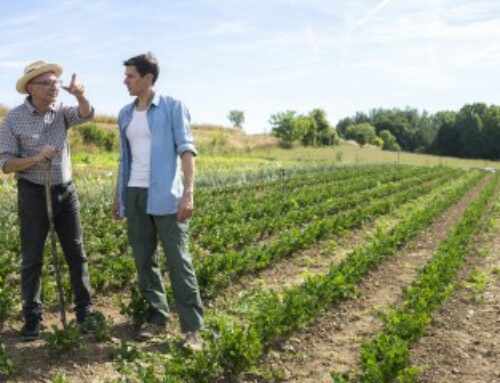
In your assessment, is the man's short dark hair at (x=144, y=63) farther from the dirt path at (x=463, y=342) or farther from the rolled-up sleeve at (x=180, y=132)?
the dirt path at (x=463, y=342)

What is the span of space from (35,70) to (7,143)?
0.63 metres

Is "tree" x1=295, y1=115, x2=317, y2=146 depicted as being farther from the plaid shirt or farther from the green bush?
the plaid shirt

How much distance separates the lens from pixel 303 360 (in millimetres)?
4895

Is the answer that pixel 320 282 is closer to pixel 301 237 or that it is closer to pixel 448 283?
pixel 448 283

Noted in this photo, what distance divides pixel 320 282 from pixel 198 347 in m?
2.23

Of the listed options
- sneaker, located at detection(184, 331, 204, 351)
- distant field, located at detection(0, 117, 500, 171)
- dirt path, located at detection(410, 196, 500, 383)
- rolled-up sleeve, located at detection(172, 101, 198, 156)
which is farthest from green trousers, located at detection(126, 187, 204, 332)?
distant field, located at detection(0, 117, 500, 171)

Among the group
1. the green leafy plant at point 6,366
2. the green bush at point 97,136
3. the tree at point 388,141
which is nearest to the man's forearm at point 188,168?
the green leafy plant at point 6,366

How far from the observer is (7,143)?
15.1 feet

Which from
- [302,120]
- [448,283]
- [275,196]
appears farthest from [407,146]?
[448,283]

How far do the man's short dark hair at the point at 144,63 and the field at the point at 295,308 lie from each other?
6.74 feet

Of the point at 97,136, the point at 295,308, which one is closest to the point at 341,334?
the point at 295,308

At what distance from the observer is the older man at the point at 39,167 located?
15.1ft

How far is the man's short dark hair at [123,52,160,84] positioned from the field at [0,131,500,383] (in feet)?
6.74

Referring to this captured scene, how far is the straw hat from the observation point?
14.9 feet
